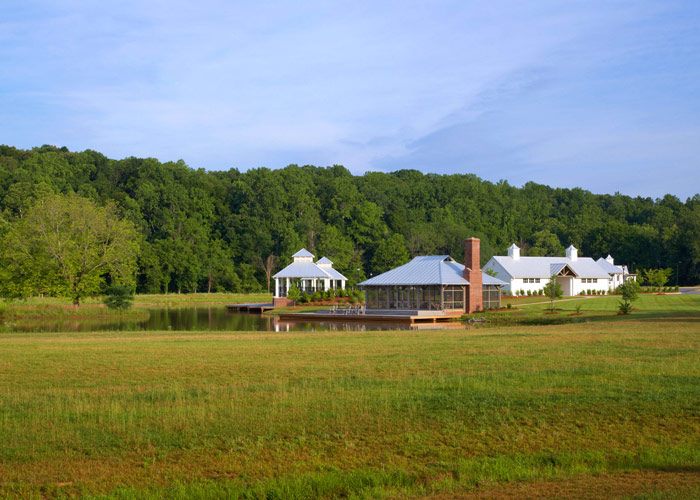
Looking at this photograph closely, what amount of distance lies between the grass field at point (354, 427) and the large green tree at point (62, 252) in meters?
35.2

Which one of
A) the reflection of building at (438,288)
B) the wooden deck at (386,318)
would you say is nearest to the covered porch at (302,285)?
the reflection of building at (438,288)

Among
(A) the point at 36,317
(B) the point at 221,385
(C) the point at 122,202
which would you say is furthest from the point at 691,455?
(C) the point at 122,202

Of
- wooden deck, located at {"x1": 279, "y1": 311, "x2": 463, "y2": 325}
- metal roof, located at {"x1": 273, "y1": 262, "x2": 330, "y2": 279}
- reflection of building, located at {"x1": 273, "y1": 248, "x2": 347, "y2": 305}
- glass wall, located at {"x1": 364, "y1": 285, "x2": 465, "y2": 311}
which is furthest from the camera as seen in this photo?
reflection of building, located at {"x1": 273, "y1": 248, "x2": 347, "y2": 305}

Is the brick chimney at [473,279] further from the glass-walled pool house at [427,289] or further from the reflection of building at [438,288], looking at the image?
the glass-walled pool house at [427,289]

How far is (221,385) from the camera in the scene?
12086 mm

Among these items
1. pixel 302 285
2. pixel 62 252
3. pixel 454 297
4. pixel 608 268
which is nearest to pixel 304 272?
pixel 302 285

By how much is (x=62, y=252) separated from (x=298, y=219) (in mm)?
46028

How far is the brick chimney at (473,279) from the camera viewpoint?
146ft

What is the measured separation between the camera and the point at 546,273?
6638 cm

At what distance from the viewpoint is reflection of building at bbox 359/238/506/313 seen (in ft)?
144

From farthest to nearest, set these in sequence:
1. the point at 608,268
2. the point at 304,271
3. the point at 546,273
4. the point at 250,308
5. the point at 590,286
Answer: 1. the point at 608,268
2. the point at 590,286
3. the point at 546,273
4. the point at 304,271
5. the point at 250,308

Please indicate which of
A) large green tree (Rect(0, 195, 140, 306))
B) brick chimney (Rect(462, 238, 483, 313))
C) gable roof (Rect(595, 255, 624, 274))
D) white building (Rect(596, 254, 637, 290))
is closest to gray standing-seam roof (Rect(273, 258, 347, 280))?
large green tree (Rect(0, 195, 140, 306))

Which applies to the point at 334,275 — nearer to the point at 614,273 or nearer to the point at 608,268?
the point at 614,273

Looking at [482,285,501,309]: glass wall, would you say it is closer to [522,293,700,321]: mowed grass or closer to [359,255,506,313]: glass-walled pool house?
[359,255,506,313]: glass-walled pool house
